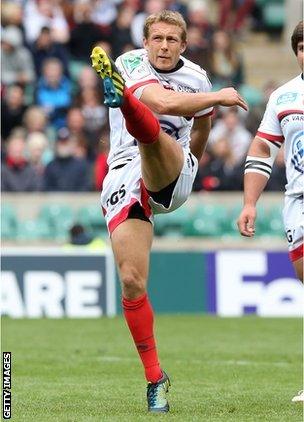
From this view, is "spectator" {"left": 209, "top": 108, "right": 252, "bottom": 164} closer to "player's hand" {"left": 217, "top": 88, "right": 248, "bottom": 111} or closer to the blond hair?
the blond hair

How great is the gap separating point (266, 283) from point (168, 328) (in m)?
2.42

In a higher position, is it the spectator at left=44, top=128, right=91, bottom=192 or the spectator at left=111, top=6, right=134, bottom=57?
the spectator at left=111, top=6, right=134, bottom=57

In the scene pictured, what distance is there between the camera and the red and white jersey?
25.1 ft

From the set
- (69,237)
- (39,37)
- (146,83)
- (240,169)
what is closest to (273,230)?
(240,169)

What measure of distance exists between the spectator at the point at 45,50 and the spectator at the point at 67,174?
2687 millimetres

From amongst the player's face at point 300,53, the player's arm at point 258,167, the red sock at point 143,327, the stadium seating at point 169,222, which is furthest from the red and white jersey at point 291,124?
the stadium seating at point 169,222

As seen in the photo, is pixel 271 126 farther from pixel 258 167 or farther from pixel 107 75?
pixel 107 75

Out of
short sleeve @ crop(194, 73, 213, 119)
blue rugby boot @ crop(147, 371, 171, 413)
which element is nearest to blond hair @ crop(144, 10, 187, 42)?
short sleeve @ crop(194, 73, 213, 119)

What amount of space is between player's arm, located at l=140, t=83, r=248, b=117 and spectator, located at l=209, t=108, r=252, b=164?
10.8 meters

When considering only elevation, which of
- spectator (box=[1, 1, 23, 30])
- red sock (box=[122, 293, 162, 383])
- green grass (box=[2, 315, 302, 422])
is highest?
spectator (box=[1, 1, 23, 30])

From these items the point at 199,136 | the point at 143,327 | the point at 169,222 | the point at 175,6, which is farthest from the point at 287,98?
the point at 175,6

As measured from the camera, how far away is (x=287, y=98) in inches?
304

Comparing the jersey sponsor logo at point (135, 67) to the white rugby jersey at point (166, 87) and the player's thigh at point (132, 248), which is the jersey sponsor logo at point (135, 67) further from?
the player's thigh at point (132, 248)

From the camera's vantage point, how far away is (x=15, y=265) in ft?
54.9
